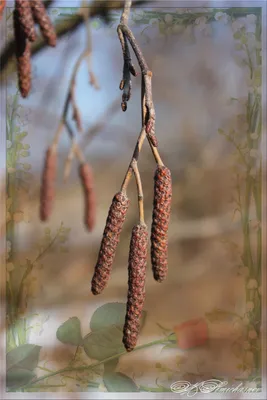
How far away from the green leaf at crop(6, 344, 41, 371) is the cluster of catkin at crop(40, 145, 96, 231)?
1.52 feet

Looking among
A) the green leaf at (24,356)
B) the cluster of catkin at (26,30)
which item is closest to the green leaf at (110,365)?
the green leaf at (24,356)

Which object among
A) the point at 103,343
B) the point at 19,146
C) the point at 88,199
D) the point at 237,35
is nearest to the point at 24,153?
the point at 19,146

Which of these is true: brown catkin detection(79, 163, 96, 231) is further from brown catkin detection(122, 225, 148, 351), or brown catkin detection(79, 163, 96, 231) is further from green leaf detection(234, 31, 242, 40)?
green leaf detection(234, 31, 242, 40)

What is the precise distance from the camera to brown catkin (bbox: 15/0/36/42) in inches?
16.0

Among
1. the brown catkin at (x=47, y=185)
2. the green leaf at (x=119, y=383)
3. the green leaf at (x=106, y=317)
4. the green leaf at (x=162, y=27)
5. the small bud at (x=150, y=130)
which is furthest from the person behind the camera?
the green leaf at (x=162, y=27)

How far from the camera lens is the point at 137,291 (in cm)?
47

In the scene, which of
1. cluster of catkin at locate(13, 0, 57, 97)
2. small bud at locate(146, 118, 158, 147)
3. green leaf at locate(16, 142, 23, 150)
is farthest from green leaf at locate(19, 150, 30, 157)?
small bud at locate(146, 118, 158, 147)

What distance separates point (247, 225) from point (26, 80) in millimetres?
945

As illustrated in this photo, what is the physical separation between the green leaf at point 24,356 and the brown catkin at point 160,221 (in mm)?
905

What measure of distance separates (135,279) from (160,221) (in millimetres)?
60

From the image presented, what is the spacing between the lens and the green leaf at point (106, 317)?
1.09 m

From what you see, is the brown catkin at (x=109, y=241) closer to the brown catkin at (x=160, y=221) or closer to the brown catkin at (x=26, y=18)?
the brown catkin at (x=160, y=221)

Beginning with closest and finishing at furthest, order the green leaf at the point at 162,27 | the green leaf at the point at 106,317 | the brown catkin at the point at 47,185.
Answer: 1. the brown catkin at the point at 47,185
2. the green leaf at the point at 106,317
3. the green leaf at the point at 162,27

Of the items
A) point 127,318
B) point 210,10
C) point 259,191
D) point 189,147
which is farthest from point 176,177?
point 127,318
